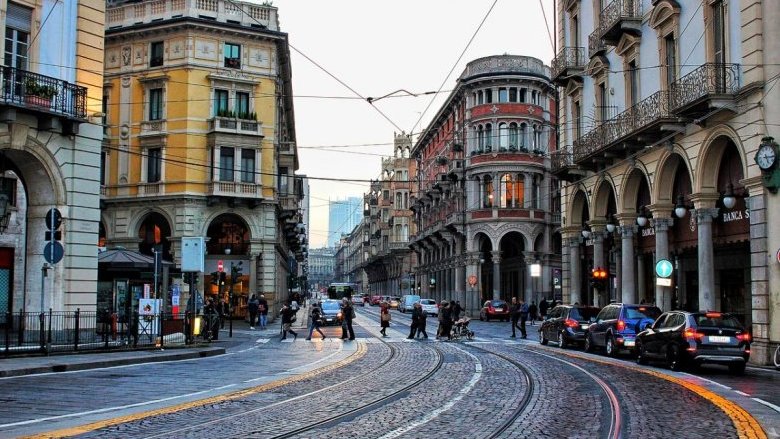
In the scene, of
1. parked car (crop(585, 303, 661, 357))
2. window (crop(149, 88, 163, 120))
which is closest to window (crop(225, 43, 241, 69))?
window (crop(149, 88, 163, 120))

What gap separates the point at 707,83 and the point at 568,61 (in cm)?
1361

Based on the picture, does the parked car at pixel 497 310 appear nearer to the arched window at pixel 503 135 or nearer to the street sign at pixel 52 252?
the arched window at pixel 503 135

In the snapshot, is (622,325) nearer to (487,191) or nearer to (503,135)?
(487,191)

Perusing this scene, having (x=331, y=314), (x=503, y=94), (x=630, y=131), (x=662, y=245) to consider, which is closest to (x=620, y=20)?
(x=630, y=131)

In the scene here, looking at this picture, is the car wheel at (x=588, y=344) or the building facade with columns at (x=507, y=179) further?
the building facade with columns at (x=507, y=179)

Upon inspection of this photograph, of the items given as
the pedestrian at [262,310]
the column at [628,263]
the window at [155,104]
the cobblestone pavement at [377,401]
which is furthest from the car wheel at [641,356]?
the window at [155,104]

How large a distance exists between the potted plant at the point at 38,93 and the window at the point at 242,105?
25953mm

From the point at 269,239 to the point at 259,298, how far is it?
6160mm

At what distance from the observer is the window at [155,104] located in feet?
162

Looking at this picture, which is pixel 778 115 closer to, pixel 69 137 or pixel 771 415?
pixel 771 415

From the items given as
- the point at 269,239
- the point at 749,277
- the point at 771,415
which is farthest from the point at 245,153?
the point at 771,415

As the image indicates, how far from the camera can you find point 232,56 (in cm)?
4950

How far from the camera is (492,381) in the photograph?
56.5 ft

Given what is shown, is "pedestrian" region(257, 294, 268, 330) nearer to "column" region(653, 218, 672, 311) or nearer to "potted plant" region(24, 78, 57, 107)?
"potted plant" region(24, 78, 57, 107)
